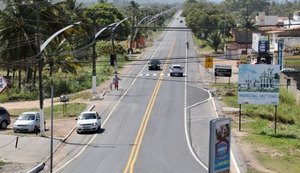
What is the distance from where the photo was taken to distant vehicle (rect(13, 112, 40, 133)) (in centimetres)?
3928

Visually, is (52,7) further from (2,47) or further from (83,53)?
(83,53)

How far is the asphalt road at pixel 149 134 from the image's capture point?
29911mm

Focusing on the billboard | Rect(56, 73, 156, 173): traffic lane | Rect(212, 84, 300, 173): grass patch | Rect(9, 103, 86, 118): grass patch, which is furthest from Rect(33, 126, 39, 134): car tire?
the billboard

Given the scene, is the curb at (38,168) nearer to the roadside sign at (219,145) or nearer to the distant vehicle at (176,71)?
the roadside sign at (219,145)

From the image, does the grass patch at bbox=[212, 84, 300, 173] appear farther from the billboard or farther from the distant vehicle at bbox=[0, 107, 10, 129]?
the distant vehicle at bbox=[0, 107, 10, 129]

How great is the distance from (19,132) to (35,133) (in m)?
1.11

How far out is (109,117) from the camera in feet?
149

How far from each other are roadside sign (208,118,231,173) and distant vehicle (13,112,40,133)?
23039 millimetres

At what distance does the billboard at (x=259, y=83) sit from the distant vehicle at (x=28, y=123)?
47.2 feet

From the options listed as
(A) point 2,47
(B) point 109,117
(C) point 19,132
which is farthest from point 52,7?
(C) point 19,132

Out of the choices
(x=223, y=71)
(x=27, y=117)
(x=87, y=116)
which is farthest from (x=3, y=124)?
(x=223, y=71)

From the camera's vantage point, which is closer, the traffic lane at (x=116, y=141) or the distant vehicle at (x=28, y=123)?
the traffic lane at (x=116, y=141)

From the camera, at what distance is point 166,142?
36219mm

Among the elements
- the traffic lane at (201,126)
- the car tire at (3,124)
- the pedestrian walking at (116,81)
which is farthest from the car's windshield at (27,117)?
the pedestrian walking at (116,81)
